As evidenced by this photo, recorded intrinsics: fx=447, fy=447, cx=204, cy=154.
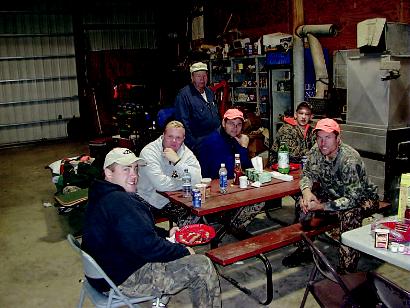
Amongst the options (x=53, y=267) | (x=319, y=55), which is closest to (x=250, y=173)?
(x=53, y=267)

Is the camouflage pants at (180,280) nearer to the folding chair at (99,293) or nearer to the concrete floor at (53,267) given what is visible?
the folding chair at (99,293)

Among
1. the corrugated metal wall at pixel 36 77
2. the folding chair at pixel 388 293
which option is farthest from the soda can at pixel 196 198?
the corrugated metal wall at pixel 36 77

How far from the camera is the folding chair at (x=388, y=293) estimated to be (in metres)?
2.21

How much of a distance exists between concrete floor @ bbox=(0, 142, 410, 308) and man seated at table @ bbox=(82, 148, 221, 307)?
0.88 m

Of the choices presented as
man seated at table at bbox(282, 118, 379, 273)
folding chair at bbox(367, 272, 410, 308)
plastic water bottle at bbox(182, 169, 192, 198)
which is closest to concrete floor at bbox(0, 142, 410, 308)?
man seated at table at bbox(282, 118, 379, 273)

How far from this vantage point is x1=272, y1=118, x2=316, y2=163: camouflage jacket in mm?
5391

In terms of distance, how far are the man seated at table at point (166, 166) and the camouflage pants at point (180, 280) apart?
126cm

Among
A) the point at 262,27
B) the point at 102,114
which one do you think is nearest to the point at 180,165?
the point at 262,27

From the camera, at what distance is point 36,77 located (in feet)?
40.9

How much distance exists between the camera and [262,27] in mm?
10375

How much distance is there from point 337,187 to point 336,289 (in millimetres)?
1417

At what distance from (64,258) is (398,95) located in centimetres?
444

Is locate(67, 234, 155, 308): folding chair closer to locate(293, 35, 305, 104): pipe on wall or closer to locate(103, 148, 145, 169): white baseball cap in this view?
locate(103, 148, 145, 169): white baseball cap

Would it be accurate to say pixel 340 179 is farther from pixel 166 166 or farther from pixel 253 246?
pixel 166 166
